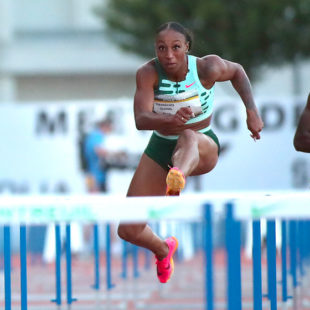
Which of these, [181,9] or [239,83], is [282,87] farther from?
[239,83]

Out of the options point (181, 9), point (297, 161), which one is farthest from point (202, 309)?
point (181, 9)

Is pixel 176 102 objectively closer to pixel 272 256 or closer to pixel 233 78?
pixel 233 78

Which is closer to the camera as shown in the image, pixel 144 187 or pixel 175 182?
pixel 175 182

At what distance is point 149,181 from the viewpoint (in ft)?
Result: 19.6

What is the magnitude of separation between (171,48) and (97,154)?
8460 mm

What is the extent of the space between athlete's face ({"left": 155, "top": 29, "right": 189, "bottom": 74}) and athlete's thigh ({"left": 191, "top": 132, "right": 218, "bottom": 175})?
483 millimetres

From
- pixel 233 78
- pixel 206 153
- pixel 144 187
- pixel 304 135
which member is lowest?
pixel 144 187

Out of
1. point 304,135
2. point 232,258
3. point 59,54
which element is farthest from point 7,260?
point 59,54

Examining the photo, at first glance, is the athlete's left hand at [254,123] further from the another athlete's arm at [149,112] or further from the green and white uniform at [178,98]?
the another athlete's arm at [149,112]

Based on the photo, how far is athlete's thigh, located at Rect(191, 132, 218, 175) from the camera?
583 centimetres

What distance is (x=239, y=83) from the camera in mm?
6035

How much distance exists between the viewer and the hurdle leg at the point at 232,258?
4156 millimetres

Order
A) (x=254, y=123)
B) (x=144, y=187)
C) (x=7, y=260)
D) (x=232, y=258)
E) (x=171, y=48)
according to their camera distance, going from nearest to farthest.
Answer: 1. (x=232, y=258)
2. (x=7, y=260)
3. (x=171, y=48)
4. (x=254, y=123)
5. (x=144, y=187)

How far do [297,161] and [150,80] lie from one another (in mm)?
8782
